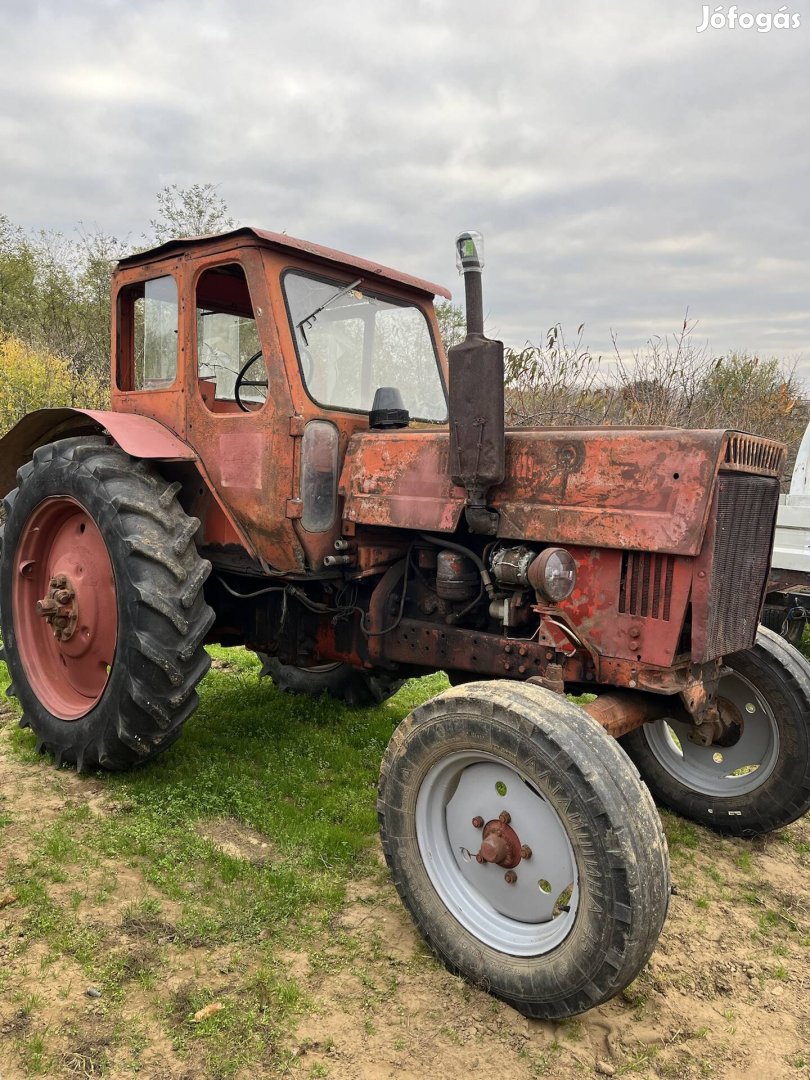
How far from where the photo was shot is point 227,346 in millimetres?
4062

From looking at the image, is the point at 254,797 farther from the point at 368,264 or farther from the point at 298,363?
the point at 368,264

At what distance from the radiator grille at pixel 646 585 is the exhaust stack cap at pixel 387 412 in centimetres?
131

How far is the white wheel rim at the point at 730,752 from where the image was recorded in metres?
3.56

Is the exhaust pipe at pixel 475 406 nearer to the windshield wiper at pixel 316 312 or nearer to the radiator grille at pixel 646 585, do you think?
the radiator grille at pixel 646 585

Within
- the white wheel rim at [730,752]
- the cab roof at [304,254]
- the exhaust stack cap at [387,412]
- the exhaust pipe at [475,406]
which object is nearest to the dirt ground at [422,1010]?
the white wheel rim at [730,752]

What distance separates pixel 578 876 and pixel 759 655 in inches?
67.2

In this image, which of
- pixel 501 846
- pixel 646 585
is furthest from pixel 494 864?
pixel 646 585

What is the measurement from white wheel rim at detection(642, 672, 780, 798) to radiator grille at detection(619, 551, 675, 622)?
0.89 meters

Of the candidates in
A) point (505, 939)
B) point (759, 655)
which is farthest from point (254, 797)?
point (759, 655)

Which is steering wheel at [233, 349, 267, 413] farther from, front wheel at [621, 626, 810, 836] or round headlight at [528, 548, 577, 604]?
front wheel at [621, 626, 810, 836]

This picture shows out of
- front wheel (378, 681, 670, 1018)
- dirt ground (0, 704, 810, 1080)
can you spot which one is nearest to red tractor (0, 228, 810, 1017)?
front wheel (378, 681, 670, 1018)

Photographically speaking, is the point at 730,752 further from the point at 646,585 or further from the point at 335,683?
the point at 335,683

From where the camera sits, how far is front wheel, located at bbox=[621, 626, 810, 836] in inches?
135

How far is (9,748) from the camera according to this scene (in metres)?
4.05
